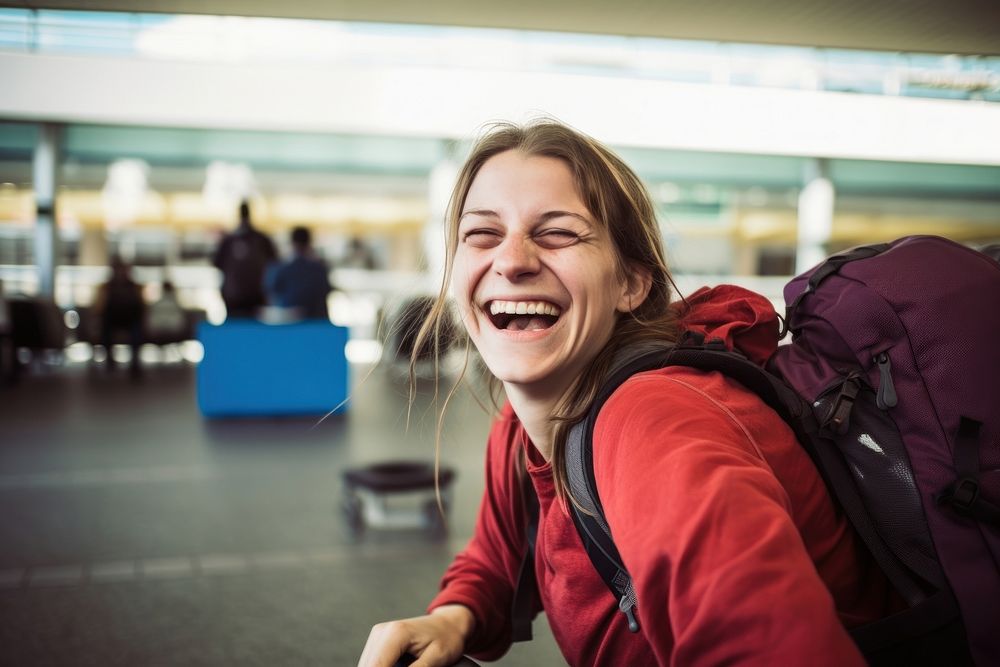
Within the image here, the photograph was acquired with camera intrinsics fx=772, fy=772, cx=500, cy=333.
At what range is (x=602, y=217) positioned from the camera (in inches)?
48.4

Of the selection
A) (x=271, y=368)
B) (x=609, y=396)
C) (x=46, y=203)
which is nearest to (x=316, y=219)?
(x=46, y=203)

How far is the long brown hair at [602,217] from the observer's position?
3.99 ft

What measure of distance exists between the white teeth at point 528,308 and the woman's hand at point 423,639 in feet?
1.88

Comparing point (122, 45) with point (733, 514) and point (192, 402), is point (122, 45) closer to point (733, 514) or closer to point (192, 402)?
point (192, 402)

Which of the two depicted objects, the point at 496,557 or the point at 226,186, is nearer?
the point at 496,557

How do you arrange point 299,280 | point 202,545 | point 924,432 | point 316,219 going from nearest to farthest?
point 924,432 → point 202,545 → point 299,280 → point 316,219

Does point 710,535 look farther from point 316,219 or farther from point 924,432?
point 316,219

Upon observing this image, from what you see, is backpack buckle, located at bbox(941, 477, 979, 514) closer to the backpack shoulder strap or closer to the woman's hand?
the backpack shoulder strap

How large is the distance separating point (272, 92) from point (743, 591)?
12.1 meters

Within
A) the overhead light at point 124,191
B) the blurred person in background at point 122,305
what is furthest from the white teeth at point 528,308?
the overhead light at point 124,191

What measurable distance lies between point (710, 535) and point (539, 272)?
0.57 m

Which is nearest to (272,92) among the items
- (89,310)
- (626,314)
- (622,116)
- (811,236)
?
(89,310)

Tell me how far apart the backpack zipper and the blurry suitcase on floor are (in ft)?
22.8

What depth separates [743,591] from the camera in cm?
70
